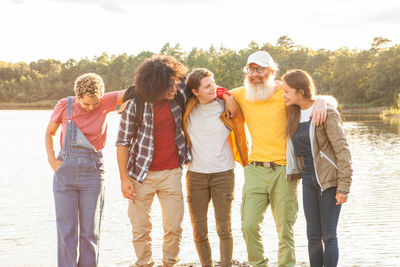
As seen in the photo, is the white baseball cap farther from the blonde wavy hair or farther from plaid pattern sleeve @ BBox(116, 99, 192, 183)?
the blonde wavy hair

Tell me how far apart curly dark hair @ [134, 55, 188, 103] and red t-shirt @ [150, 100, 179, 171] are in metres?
0.16

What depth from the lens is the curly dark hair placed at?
3830 millimetres

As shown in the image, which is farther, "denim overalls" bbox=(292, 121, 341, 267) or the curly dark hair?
the curly dark hair

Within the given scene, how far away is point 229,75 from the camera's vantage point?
7481 centimetres

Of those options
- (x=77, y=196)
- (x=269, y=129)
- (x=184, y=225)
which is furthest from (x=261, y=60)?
(x=184, y=225)

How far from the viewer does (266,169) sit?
3.95 m

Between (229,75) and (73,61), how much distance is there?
4851 centimetres

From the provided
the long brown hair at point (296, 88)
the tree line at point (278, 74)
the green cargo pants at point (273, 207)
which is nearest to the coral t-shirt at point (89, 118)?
the green cargo pants at point (273, 207)

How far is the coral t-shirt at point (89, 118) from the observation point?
3.83m

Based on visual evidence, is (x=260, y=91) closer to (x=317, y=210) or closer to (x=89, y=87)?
(x=317, y=210)

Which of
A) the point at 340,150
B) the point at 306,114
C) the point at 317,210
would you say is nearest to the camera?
the point at 340,150

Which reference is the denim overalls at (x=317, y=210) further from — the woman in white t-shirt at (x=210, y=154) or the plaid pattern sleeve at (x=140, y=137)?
the plaid pattern sleeve at (x=140, y=137)

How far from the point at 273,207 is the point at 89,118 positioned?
1690 millimetres

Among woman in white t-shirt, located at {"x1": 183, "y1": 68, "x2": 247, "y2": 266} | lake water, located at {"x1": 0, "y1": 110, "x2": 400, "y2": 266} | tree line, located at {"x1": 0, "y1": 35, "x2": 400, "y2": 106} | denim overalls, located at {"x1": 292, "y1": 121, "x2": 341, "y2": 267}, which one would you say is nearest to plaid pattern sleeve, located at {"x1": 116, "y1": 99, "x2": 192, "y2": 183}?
woman in white t-shirt, located at {"x1": 183, "y1": 68, "x2": 247, "y2": 266}
